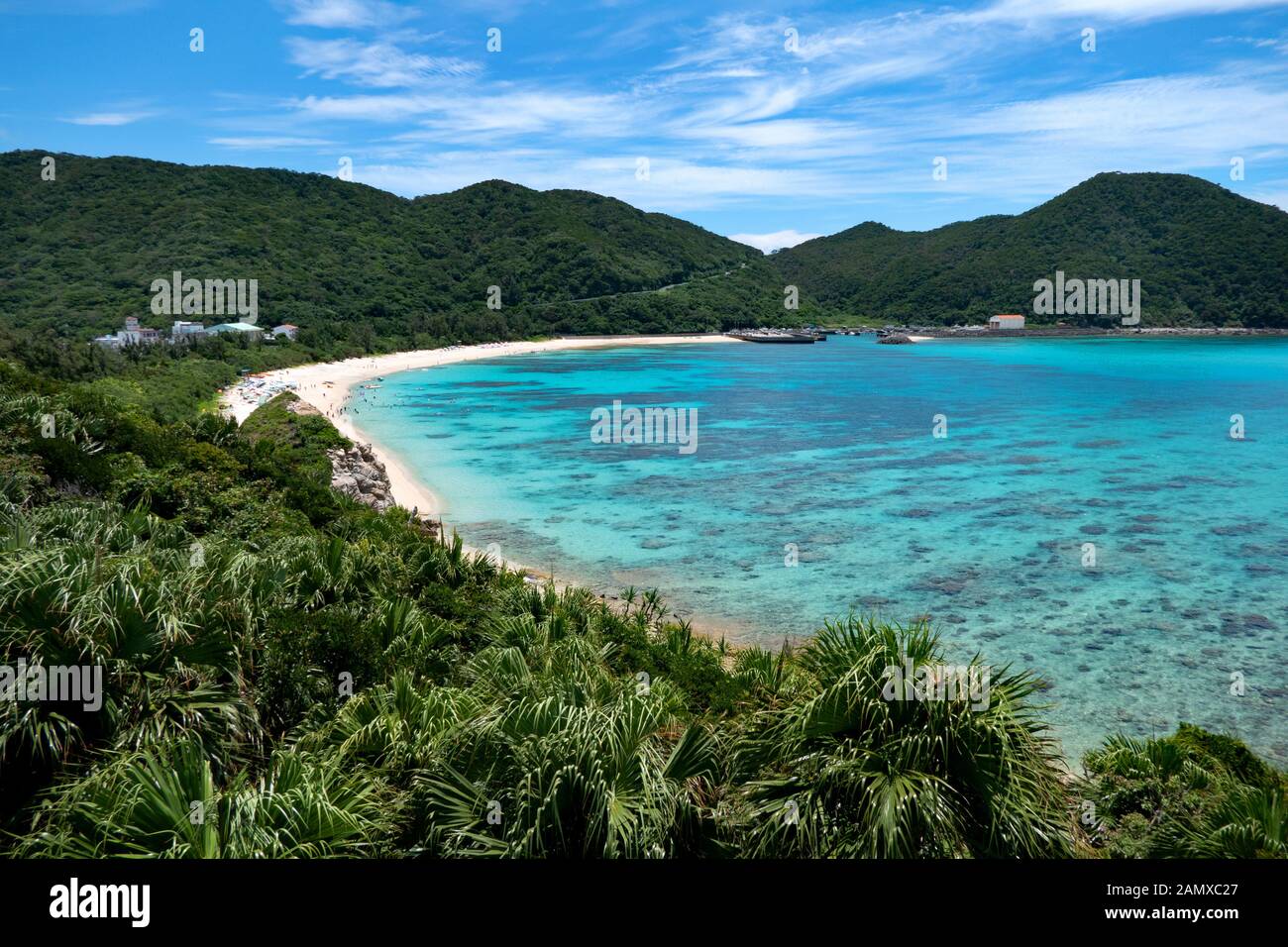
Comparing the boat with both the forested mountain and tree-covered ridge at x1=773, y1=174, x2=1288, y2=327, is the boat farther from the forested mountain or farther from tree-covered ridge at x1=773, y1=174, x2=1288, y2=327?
tree-covered ridge at x1=773, y1=174, x2=1288, y2=327

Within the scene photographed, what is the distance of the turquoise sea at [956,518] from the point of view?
18.2 meters

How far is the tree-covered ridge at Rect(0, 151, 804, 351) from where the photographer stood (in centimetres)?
11138

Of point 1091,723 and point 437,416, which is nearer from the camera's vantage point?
point 1091,723

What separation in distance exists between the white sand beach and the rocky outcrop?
2.62 feet

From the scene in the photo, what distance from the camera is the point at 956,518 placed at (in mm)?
30406

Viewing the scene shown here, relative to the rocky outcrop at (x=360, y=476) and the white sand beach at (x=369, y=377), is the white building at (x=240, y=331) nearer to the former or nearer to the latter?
the white sand beach at (x=369, y=377)

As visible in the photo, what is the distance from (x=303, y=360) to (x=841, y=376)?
203ft

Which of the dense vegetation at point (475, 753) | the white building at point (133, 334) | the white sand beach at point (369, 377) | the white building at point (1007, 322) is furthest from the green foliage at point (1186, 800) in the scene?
the white building at point (1007, 322)

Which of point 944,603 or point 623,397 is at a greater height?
point 623,397

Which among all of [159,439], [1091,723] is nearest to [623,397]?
[159,439]

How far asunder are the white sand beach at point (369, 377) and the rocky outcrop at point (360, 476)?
2.62 feet

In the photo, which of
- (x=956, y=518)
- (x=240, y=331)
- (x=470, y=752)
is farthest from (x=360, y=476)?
(x=240, y=331)
